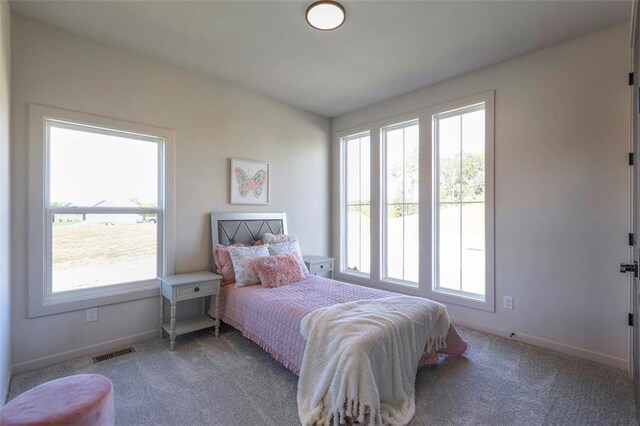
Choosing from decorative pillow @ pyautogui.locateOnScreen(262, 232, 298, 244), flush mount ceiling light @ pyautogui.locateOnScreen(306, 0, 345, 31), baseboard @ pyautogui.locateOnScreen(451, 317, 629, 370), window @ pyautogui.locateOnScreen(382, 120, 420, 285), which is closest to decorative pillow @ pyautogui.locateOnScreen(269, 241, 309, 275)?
decorative pillow @ pyautogui.locateOnScreen(262, 232, 298, 244)

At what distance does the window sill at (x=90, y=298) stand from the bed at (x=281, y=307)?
739 millimetres

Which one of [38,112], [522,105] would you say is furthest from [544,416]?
[38,112]

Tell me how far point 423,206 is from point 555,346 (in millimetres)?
1840

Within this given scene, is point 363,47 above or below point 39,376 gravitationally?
above

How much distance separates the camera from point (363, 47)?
2.77 meters

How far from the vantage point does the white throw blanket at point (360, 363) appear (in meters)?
1.66

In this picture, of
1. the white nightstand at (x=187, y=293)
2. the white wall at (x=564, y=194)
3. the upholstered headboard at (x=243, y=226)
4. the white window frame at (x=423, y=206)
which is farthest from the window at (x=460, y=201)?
the white nightstand at (x=187, y=293)

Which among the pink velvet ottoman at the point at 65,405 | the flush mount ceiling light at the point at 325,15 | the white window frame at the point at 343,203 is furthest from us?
the white window frame at the point at 343,203

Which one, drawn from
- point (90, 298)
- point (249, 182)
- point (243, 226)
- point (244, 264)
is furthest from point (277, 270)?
point (90, 298)

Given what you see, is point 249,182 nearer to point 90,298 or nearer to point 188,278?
point 188,278

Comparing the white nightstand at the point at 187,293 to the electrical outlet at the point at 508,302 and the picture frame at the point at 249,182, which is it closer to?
the picture frame at the point at 249,182

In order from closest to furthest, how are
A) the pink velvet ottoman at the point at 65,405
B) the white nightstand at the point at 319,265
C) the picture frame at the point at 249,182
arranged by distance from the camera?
1. the pink velvet ottoman at the point at 65,405
2. the picture frame at the point at 249,182
3. the white nightstand at the point at 319,265

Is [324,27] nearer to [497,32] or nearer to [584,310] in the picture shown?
[497,32]

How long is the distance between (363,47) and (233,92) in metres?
1.69
